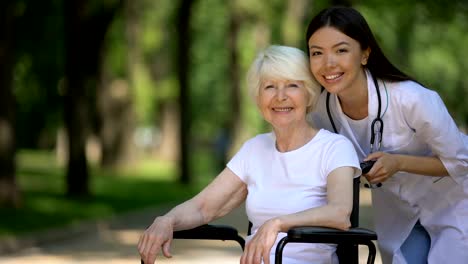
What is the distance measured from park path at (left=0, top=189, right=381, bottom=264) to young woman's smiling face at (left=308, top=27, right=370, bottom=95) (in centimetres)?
722

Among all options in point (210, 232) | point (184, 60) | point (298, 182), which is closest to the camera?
point (298, 182)

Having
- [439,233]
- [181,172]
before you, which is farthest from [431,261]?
[181,172]

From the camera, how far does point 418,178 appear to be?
482cm

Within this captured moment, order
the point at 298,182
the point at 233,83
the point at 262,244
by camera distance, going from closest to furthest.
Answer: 1. the point at 262,244
2. the point at 298,182
3. the point at 233,83

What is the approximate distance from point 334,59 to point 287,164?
16.6 inches

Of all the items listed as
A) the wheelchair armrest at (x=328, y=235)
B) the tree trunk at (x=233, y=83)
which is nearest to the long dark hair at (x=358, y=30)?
the wheelchair armrest at (x=328, y=235)

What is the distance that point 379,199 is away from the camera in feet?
16.4

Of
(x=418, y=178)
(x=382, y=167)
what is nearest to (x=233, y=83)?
(x=418, y=178)

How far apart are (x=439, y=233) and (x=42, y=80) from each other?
1348 inches

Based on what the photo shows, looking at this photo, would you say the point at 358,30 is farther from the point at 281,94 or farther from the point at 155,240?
the point at 155,240

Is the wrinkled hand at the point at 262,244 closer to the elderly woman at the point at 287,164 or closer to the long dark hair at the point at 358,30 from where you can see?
the elderly woman at the point at 287,164

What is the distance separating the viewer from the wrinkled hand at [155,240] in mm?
4531

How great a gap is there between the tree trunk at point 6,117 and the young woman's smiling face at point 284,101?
1404cm

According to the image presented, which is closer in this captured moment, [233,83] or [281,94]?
[281,94]
